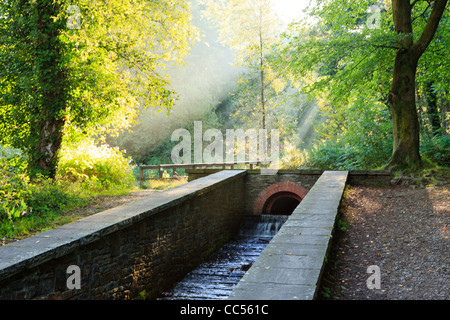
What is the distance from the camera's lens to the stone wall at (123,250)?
3.95 meters

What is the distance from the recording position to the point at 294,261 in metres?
3.53

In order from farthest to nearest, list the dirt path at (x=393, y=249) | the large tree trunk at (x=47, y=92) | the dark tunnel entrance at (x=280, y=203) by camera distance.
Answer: the dark tunnel entrance at (x=280, y=203), the large tree trunk at (x=47, y=92), the dirt path at (x=393, y=249)

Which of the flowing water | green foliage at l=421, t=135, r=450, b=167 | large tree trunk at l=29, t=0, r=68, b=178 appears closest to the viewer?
the flowing water

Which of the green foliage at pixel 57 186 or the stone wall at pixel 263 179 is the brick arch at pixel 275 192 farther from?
the green foliage at pixel 57 186

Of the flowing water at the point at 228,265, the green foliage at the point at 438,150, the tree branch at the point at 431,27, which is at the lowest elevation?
the flowing water at the point at 228,265

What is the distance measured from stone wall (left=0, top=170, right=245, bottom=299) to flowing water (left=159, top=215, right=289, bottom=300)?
0.23 meters

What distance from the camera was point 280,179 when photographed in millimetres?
11031

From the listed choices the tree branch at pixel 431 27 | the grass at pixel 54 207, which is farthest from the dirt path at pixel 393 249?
the grass at pixel 54 207

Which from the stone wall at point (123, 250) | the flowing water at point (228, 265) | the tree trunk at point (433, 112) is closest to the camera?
the stone wall at point (123, 250)

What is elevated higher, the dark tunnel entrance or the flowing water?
the dark tunnel entrance

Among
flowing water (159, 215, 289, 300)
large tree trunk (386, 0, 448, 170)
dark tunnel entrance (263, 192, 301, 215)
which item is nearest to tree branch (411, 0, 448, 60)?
large tree trunk (386, 0, 448, 170)

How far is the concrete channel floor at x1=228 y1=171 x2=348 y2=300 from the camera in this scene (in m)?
2.88

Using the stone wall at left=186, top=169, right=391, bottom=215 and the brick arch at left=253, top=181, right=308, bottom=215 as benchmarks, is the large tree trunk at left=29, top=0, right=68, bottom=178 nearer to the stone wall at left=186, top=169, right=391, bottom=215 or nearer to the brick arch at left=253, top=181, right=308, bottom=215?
the stone wall at left=186, top=169, right=391, bottom=215
